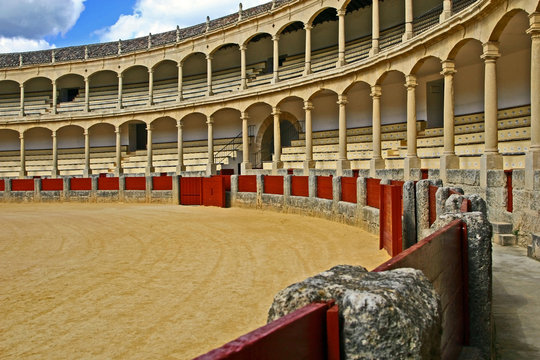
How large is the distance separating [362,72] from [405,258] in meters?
16.7

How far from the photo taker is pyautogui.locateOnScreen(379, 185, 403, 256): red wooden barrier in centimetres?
701

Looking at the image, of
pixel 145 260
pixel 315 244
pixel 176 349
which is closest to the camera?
pixel 176 349

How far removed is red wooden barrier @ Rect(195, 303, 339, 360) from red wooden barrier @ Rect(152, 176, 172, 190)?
17.8m

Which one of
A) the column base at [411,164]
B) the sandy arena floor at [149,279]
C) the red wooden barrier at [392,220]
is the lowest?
the sandy arena floor at [149,279]

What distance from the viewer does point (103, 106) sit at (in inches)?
1201

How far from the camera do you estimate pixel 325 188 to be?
12953mm

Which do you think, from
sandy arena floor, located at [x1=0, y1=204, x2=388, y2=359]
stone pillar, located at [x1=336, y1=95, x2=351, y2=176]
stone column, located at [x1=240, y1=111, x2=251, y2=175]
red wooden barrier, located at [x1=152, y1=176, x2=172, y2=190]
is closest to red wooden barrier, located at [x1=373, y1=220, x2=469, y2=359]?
sandy arena floor, located at [x1=0, y1=204, x2=388, y2=359]

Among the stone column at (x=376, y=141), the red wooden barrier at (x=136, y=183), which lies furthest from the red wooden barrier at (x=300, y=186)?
the red wooden barrier at (x=136, y=183)

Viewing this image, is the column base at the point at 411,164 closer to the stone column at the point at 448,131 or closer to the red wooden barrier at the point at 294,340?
the stone column at the point at 448,131

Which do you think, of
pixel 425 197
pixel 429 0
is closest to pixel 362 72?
pixel 429 0

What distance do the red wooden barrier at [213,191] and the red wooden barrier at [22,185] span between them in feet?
28.8

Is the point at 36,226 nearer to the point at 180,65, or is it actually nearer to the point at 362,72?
the point at 362,72

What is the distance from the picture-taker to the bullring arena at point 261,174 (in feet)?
13.5

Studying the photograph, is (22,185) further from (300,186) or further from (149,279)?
(149,279)
